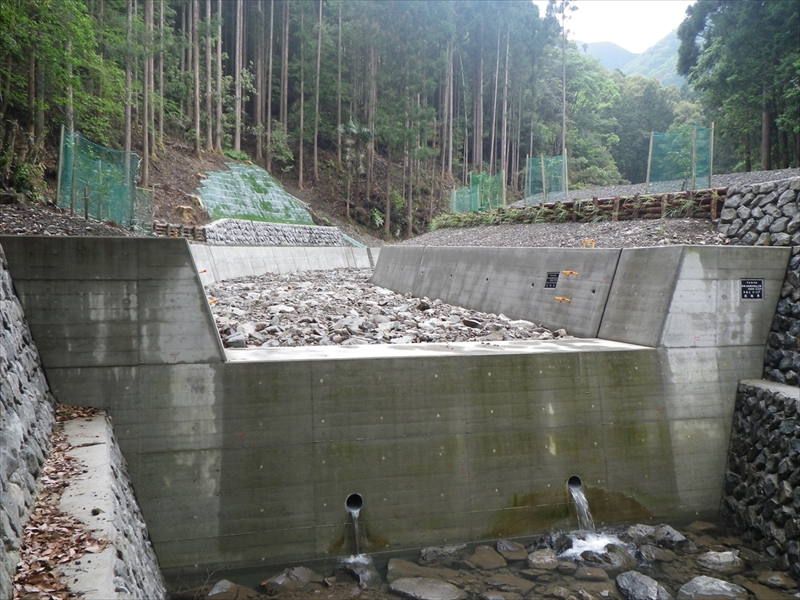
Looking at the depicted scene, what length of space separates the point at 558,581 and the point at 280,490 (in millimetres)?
3024

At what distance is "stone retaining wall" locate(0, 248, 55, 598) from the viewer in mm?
3465

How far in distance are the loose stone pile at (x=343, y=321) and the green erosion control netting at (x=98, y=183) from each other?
8.63ft

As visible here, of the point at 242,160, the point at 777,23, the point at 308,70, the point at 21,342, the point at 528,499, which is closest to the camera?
the point at 21,342

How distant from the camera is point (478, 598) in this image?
5680 mm

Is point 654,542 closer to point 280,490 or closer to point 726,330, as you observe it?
point 726,330

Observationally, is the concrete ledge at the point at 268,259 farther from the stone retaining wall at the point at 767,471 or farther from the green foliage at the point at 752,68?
the green foliage at the point at 752,68

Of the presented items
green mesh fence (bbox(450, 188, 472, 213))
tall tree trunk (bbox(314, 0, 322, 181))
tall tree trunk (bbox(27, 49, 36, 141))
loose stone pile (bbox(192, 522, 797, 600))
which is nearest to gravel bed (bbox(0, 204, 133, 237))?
tall tree trunk (bbox(27, 49, 36, 141))

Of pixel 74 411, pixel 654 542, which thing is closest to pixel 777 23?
pixel 654 542

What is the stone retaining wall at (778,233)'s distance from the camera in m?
7.64

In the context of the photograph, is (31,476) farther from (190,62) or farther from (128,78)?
(190,62)

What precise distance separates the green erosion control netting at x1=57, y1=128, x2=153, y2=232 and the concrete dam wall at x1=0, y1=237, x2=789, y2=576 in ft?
22.9

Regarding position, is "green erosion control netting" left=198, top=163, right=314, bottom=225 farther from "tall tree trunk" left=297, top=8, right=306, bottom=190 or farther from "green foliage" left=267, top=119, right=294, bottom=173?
"green foliage" left=267, top=119, right=294, bottom=173

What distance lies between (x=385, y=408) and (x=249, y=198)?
79.0 ft

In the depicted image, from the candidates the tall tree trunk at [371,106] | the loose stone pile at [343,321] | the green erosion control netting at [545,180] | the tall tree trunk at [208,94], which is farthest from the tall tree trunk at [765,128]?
the tall tree trunk at [208,94]
